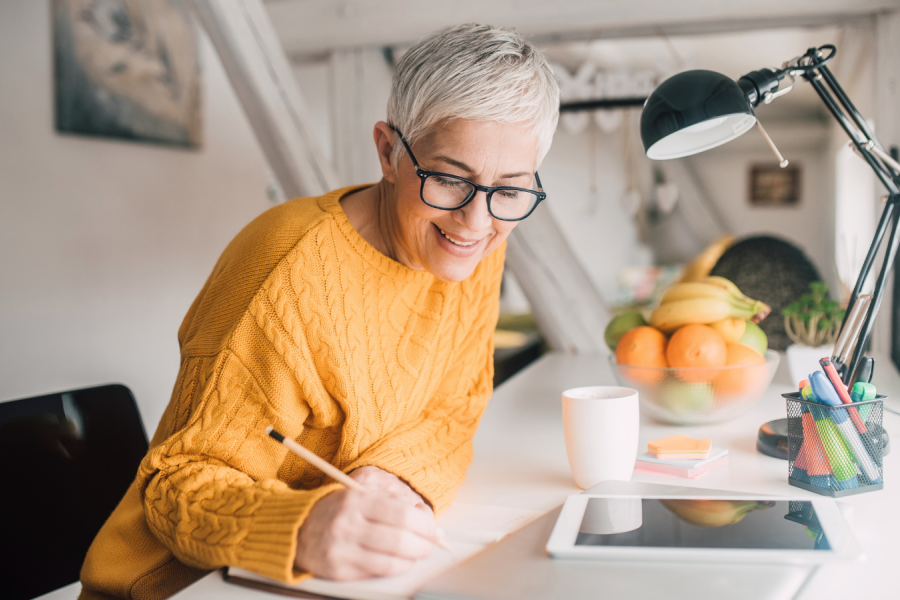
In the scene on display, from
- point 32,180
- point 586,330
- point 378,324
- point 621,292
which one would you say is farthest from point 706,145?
point 621,292

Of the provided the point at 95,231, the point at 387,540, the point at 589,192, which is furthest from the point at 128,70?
the point at 387,540

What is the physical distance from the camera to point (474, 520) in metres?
0.78

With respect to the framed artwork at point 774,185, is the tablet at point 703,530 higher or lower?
lower

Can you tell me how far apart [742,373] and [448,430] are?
49 centimetres

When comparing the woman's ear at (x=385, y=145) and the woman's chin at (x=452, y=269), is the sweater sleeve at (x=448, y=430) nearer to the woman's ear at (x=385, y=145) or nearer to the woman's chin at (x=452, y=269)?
the woman's chin at (x=452, y=269)

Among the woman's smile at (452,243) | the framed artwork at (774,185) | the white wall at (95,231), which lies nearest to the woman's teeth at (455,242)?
the woman's smile at (452,243)

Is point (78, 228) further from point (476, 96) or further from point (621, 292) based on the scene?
point (621, 292)

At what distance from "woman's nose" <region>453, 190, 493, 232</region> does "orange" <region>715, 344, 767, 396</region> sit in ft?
1.62

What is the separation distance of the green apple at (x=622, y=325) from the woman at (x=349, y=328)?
422 millimetres

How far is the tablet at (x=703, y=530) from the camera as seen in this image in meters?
0.60

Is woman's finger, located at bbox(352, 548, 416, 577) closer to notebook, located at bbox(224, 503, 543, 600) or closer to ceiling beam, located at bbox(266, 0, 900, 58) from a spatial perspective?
notebook, located at bbox(224, 503, 543, 600)

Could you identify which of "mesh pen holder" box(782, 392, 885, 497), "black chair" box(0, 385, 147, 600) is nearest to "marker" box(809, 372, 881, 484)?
"mesh pen holder" box(782, 392, 885, 497)

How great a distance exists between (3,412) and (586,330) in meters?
1.49

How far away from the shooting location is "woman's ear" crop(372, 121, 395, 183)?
0.92 m
